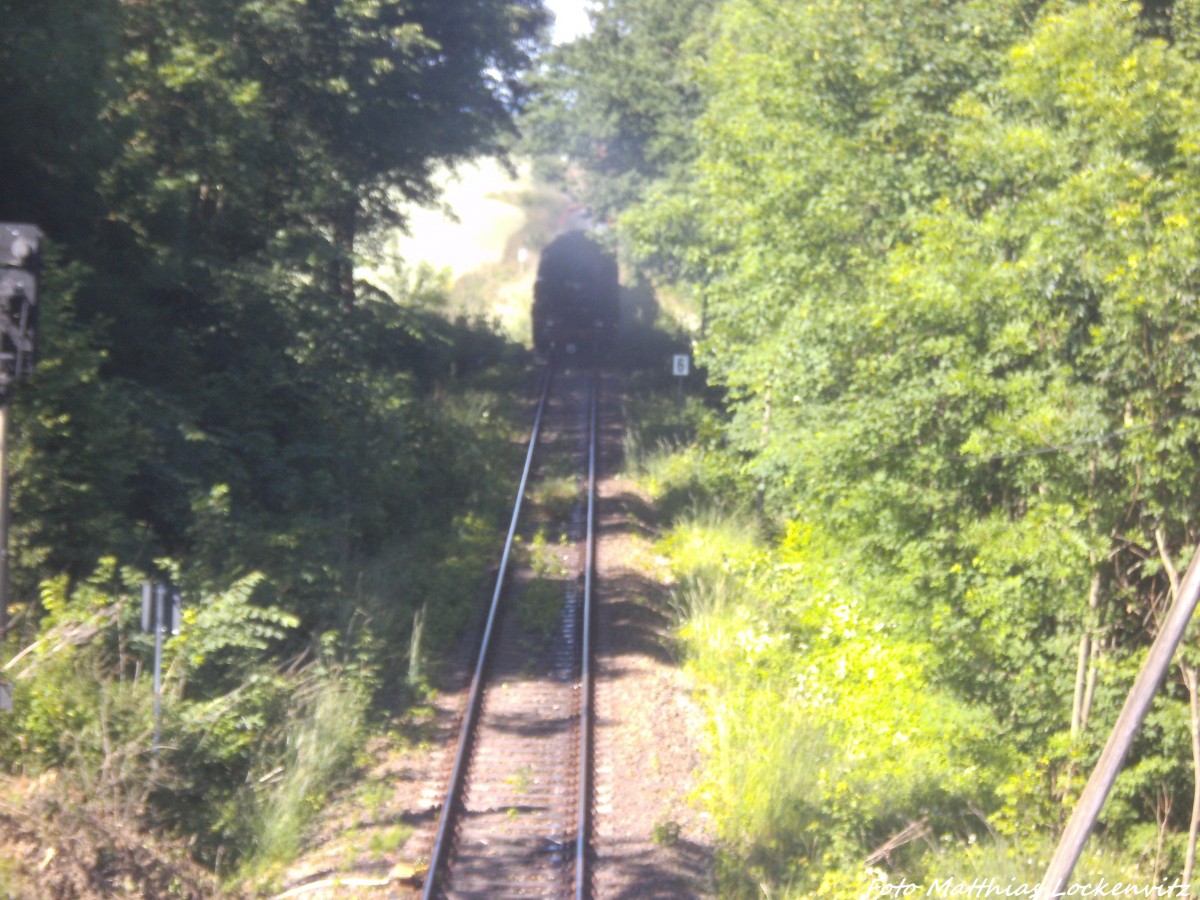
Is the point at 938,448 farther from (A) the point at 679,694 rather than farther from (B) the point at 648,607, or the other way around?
(B) the point at 648,607

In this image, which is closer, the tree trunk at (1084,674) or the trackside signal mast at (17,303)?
the trackside signal mast at (17,303)

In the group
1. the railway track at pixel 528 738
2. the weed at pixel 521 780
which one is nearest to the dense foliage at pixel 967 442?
the railway track at pixel 528 738

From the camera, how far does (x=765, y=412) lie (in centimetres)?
1705

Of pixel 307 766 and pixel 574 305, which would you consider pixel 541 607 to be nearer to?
pixel 307 766

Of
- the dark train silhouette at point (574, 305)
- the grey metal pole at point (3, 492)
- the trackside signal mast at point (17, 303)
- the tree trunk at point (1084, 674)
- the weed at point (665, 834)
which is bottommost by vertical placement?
the weed at point (665, 834)

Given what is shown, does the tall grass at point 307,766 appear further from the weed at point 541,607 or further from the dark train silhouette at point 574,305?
the dark train silhouette at point 574,305

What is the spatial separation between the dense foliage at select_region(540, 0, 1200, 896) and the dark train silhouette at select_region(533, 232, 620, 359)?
72.4 ft

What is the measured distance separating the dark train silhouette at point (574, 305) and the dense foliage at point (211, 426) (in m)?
15.7

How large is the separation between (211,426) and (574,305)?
24056 mm

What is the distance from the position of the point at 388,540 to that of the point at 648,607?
3914mm

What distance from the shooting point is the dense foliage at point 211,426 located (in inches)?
354

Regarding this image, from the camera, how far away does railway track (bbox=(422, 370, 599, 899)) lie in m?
8.61

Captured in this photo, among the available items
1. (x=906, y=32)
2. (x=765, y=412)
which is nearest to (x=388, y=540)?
(x=765, y=412)

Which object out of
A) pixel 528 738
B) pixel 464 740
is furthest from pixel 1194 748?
pixel 464 740
